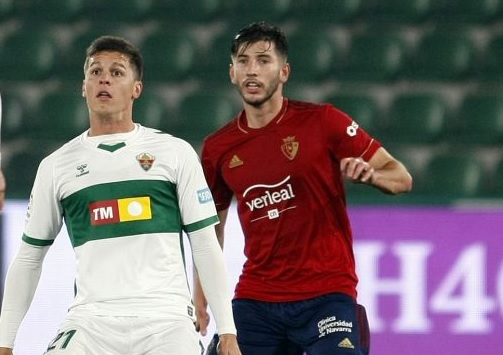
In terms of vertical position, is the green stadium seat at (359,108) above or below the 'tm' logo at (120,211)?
above

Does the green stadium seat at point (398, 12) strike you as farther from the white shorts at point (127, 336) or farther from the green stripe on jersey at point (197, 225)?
the white shorts at point (127, 336)

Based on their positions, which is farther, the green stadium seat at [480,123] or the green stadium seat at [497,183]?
the green stadium seat at [480,123]

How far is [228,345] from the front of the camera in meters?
4.06

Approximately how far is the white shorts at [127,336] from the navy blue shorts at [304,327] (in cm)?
76

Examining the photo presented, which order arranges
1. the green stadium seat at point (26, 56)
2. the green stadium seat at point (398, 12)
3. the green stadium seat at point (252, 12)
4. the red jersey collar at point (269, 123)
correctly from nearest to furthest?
1. the red jersey collar at point (269, 123)
2. the green stadium seat at point (26, 56)
3. the green stadium seat at point (252, 12)
4. the green stadium seat at point (398, 12)

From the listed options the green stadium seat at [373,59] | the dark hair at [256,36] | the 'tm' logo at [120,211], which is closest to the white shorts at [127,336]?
the 'tm' logo at [120,211]

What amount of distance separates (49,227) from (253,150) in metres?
1.01

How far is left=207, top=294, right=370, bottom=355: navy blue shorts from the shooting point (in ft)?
15.0

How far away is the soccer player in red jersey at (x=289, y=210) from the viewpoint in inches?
185

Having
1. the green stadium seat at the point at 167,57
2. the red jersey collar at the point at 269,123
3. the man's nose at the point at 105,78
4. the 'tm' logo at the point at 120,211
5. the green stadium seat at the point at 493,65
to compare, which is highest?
the green stadium seat at the point at 167,57

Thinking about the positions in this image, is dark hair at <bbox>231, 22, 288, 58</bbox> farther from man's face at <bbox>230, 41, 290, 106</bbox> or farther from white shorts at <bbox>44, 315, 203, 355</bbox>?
white shorts at <bbox>44, 315, 203, 355</bbox>

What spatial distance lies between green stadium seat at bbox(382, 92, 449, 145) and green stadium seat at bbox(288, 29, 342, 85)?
60 cm

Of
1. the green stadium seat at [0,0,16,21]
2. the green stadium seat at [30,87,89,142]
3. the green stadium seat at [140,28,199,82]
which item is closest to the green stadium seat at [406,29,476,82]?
the green stadium seat at [140,28,199,82]

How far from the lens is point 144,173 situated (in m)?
4.14
